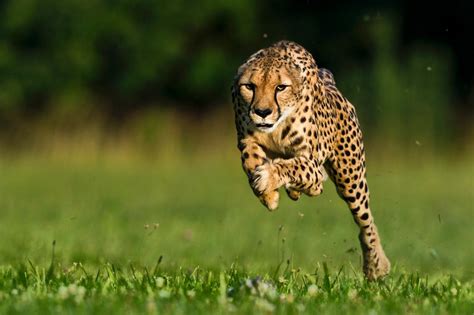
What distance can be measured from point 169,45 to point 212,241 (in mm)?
15908

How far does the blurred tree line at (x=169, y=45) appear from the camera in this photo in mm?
24875

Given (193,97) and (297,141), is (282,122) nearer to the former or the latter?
(297,141)

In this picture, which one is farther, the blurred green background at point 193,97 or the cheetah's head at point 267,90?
the blurred green background at point 193,97

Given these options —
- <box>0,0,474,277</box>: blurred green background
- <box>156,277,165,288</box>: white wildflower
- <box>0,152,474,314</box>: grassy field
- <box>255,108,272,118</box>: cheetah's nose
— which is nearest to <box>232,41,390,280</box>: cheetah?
<box>255,108,272,118</box>: cheetah's nose

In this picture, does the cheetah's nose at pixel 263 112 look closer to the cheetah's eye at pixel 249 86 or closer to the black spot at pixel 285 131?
the cheetah's eye at pixel 249 86

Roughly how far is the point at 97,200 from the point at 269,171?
31.3ft

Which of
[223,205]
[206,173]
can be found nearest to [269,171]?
[223,205]

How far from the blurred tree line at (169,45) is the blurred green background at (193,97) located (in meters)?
0.03

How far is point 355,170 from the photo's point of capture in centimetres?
641

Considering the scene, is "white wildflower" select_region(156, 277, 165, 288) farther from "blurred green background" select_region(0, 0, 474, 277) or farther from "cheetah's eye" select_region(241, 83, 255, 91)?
"blurred green background" select_region(0, 0, 474, 277)

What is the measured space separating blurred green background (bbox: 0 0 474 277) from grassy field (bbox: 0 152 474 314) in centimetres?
12

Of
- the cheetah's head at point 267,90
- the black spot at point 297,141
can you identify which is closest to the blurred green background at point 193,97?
the black spot at point 297,141

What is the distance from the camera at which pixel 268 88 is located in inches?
212

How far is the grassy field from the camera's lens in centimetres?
483
